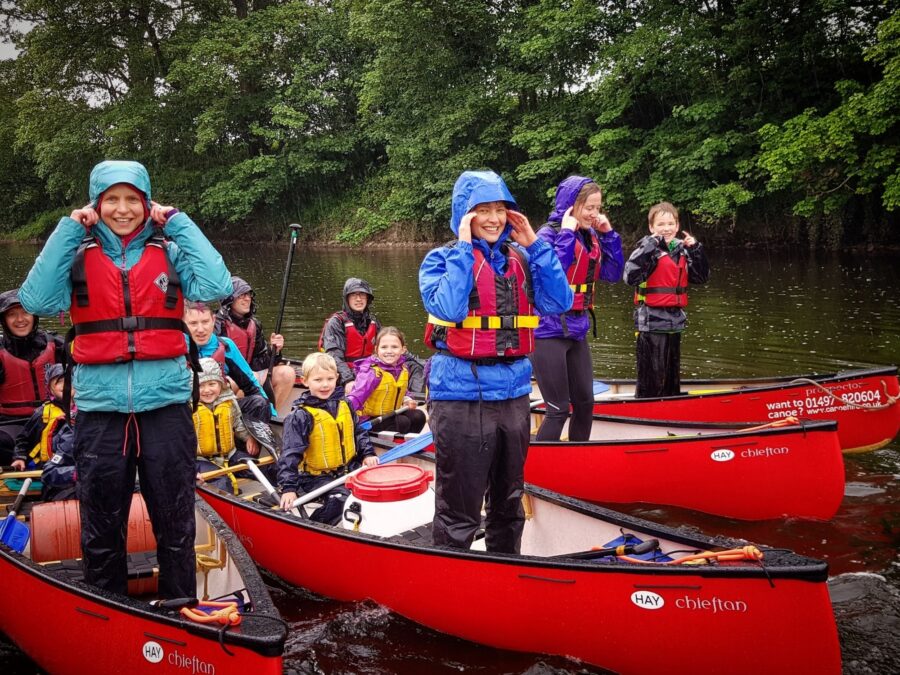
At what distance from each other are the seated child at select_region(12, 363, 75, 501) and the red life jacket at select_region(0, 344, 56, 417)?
0.40 meters

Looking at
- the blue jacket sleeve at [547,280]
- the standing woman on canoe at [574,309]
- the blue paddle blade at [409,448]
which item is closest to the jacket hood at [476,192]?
the blue jacket sleeve at [547,280]

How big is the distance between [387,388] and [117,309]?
317 cm

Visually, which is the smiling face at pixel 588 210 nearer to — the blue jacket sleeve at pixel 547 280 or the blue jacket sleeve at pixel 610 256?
the blue jacket sleeve at pixel 610 256

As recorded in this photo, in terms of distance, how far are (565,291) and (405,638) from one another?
181cm

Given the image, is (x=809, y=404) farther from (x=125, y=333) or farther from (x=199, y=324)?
(x=125, y=333)

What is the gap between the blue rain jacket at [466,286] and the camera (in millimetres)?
2891

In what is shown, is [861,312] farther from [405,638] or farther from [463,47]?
[463,47]

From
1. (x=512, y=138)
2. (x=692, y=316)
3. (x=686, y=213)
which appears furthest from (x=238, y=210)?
(x=692, y=316)

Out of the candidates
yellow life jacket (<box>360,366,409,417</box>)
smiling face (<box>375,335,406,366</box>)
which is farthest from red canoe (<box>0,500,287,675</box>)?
smiling face (<box>375,335,406,366</box>)

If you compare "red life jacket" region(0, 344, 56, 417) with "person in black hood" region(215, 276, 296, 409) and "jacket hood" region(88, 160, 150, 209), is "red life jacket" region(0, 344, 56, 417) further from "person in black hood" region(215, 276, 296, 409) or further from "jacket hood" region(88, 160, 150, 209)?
"jacket hood" region(88, 160, 150, 209)

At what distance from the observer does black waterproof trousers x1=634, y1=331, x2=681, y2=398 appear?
19.1ft

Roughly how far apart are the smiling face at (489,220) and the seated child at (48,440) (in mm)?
2894

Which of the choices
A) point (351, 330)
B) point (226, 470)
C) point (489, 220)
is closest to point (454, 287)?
point (489, 220)

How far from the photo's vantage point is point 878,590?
3590 mm
